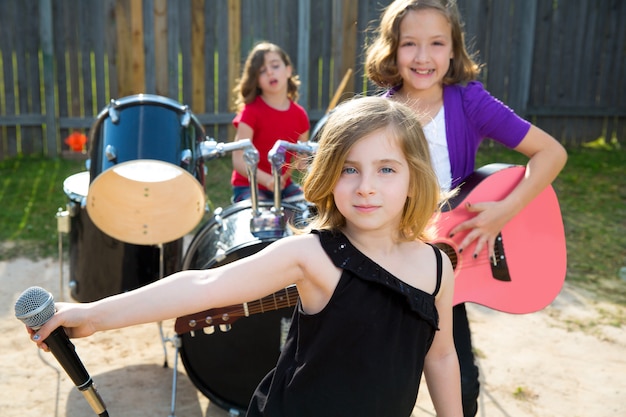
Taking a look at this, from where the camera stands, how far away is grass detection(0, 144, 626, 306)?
16.6 ft

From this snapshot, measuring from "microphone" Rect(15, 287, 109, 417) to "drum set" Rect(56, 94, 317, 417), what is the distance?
1.09 metres

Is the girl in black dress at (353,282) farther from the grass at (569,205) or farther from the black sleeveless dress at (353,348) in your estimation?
the grass at (569,205)

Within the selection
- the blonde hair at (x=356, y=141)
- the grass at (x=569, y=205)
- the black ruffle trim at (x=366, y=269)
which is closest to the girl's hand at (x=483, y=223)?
the blonde hair at (x=356, y=141)

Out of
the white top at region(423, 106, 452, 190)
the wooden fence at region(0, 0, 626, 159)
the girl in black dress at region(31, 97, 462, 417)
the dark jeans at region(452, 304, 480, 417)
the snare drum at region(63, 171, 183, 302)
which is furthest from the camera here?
the wooden fence at region(0, 0, 626, 159)

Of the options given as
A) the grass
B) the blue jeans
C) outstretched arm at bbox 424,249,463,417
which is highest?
outstretched arm at bbox 424,249,463,417

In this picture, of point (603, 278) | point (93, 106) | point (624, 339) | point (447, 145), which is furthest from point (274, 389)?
point (93, 106)

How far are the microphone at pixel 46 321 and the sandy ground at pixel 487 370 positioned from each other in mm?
1648

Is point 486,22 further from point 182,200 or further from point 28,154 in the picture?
point 182,200

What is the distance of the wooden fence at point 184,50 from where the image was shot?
7.21 metres

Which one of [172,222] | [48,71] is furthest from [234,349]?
[48,71]

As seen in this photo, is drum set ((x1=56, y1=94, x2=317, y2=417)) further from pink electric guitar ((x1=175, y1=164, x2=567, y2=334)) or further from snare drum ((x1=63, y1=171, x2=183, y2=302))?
pink electric guitar ((x1=175, y1=164, x2=567, y2=334))

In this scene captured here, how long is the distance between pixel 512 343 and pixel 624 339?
2.11 feet

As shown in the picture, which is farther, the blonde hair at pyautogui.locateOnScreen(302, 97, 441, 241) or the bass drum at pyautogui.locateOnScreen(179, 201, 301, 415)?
the bass drum at pyautogui.locateOnScreen(179, 201, 301, 415)

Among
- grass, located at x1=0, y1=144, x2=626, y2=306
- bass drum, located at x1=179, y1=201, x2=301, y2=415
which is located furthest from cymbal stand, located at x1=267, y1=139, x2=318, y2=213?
grass, located at x1=0, y1=144, x2=626, y2=306
